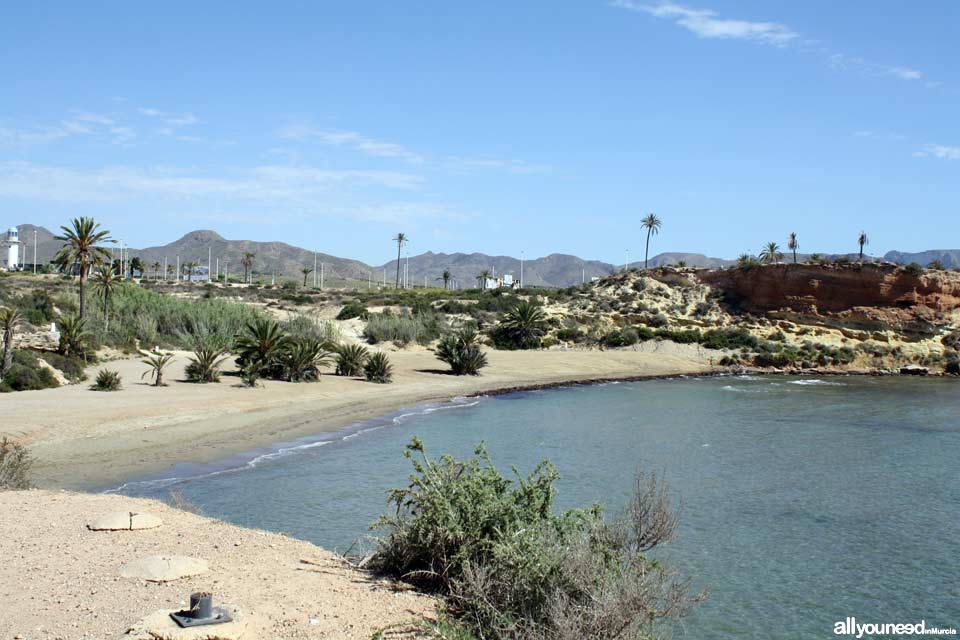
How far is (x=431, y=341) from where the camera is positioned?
49.7 m

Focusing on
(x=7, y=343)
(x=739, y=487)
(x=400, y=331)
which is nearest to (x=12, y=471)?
(x=739, y=487)

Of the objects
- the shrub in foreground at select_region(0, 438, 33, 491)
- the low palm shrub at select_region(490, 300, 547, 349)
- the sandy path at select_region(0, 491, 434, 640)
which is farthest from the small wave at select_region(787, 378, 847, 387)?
the shrub in foreground at select_region(0, 438, 33, 491)

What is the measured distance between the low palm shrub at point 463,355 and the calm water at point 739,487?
23.7 feet

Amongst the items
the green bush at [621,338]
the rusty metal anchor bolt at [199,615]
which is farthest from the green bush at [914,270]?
the rusty metal anchor bolt at [199,615]

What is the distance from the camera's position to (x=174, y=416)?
71.3ft

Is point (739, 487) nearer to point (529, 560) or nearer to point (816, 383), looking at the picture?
point (529, 560)

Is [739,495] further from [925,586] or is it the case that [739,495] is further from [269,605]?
[269,605]

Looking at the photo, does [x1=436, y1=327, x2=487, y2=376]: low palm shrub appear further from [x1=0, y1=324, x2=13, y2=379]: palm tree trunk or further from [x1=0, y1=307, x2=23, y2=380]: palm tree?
[x1=0, y1=324, x2=13, y2=379]: palm tree trunk

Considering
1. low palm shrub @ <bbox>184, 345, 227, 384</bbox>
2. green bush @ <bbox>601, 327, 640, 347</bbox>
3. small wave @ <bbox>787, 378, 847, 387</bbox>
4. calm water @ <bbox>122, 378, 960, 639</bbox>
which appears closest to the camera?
calm water @ <bbox>122, 378, 960, 639</bbox>

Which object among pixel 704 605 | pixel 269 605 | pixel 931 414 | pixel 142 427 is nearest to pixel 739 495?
pixel 704 605

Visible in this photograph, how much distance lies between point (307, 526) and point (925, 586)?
9.17 m

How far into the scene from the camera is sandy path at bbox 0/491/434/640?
23.1ft

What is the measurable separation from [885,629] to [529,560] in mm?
5088

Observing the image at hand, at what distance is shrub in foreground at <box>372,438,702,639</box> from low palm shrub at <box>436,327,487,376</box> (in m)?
29.1
